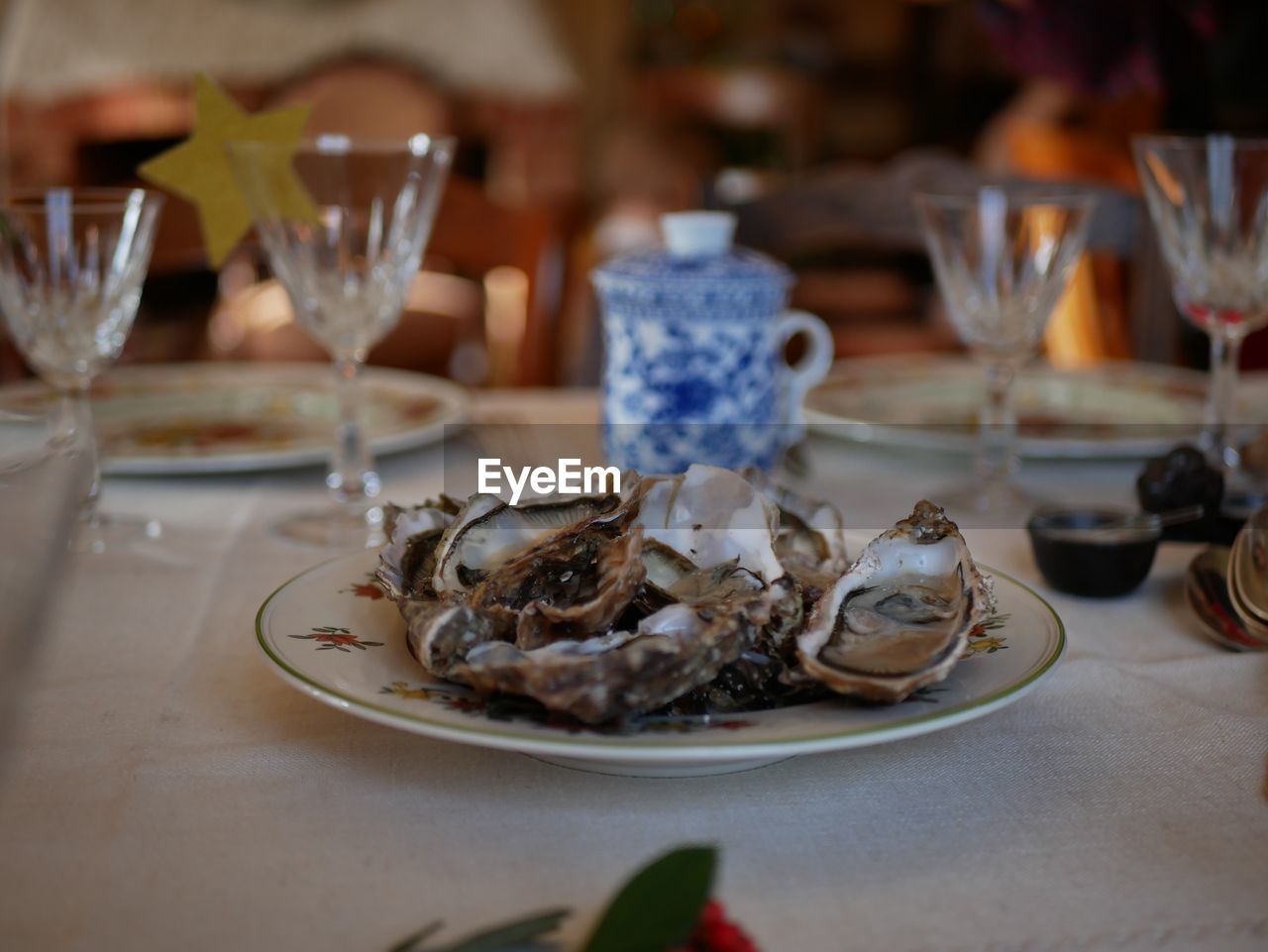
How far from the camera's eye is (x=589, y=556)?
457 mm

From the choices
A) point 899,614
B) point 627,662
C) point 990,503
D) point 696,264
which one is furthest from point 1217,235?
point 627,662

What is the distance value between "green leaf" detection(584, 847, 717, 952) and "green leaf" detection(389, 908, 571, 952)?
0.05 feet

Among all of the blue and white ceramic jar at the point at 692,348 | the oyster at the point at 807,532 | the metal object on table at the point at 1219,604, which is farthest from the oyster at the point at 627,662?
the blue and white ceramic jar at the point at 692,348

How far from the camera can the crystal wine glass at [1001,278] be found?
805 millimetres

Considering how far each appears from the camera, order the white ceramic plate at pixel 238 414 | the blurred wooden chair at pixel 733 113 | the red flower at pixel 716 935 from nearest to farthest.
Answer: the red flower at pixel 716 935
the white ceramic plate at pixel 238 414
the blurred wooden chair at pixel 733 113

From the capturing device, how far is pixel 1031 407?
1.02 metres

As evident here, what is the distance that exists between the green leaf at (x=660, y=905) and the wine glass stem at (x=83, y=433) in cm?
52

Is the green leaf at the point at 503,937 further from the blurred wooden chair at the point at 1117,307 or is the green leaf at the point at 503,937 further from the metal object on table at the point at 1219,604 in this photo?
the blurred wooden chair at the point at 1117,307

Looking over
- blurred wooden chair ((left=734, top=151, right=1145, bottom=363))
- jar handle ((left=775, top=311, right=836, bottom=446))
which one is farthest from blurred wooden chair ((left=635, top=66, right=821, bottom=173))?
jar handle ((left=775, top=311, right=836, bottom=446))

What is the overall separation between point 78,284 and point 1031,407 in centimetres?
69

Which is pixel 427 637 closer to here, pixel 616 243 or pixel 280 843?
pixel 280 843

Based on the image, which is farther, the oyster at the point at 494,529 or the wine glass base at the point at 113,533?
the wine glass base at the point at 113,533

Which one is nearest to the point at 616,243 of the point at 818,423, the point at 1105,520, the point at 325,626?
the point at 818,423

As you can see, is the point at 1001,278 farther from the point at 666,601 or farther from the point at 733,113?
the point at 733,113
